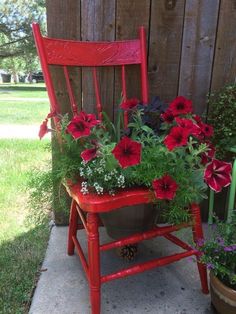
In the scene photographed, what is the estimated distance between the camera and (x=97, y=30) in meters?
1.67

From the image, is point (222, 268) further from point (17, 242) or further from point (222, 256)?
point (17, 242)

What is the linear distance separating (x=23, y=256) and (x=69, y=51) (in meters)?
0.97

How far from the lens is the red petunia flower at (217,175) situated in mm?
1102

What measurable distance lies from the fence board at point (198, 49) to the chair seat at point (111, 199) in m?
0.82

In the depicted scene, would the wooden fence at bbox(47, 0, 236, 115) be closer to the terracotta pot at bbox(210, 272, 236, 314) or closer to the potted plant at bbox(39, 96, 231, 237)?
the potted plant at bbox(39, 96, 231, 237)

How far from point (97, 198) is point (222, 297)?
1.80ft

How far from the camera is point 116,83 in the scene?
1.76 meters

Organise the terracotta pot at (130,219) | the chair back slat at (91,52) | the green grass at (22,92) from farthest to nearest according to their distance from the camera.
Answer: the green grass at (22,92) < the chair back slat at (91,52) < the terracotta pot at (130,219)

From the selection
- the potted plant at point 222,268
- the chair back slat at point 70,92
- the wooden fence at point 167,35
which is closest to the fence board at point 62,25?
the wooden fence at point 167,35

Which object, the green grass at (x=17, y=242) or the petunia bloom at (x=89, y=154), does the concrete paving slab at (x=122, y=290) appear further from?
the petunia bloom at (x=89, y=154)

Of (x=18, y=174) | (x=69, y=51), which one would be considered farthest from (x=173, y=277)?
(x=18, y=174)

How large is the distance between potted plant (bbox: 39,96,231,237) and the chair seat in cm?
2

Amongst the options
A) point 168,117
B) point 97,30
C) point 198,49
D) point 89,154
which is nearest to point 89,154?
point 89,154

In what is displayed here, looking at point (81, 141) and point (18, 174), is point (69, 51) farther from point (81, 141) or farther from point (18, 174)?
point (18, 174)
